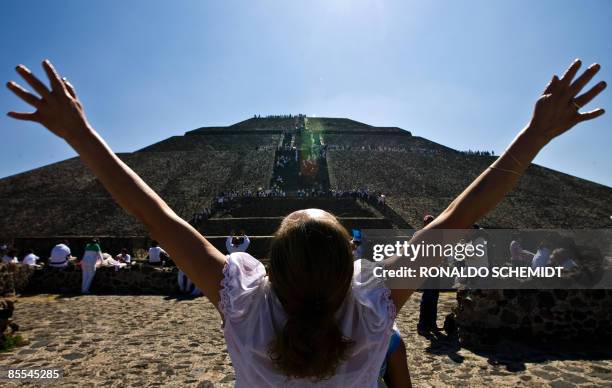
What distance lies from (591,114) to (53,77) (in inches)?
73.4

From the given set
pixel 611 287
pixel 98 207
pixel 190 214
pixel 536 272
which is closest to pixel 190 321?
pixel 536 272

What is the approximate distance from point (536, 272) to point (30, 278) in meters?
12.0

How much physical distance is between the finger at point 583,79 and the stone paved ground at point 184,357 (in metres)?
3.91

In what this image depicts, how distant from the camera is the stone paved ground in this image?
4.57 meters

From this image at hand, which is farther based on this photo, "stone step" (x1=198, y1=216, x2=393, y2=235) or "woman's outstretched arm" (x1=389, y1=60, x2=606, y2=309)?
"stone step" (x1=198, y1=216, x2=393, y2=235)

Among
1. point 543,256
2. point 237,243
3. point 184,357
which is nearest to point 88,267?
point 237,243

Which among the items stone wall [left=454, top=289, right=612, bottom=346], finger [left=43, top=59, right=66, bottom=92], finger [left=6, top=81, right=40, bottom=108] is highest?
finger [left=43, top=59, right=66, bottom=92]

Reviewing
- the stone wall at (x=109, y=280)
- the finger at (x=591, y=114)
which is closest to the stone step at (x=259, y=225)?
the stone wall at (x=109, y=280)

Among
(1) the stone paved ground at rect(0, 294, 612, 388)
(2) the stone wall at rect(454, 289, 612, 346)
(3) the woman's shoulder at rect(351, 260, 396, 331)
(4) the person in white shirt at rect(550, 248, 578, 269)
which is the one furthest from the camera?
(4) the person in white shirt at rect(550, 248, 578, 269)

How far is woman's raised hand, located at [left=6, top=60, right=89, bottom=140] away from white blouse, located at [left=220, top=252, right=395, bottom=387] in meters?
0.70

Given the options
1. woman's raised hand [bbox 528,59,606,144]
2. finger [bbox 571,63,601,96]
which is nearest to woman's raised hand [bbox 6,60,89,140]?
woman's raised hand [bbox 528,59,606,144]

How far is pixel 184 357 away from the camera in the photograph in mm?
5402

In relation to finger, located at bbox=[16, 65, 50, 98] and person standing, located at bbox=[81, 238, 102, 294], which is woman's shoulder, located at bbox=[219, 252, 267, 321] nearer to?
finger, located at bbox=[16, 65, 50, 98]

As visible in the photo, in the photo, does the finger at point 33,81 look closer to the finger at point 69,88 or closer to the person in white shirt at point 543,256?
the finger at point 69,88
